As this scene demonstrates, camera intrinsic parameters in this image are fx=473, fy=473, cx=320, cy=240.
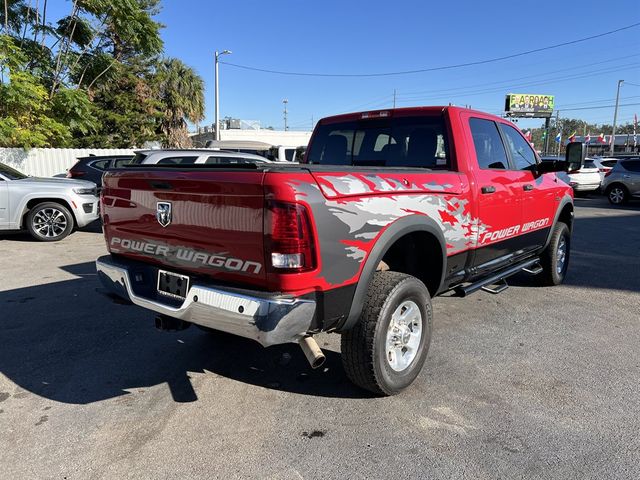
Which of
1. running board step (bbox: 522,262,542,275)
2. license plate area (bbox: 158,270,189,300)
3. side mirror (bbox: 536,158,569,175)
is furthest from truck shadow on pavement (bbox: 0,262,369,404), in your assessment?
side mirror (bbox: 536,158,569,175)

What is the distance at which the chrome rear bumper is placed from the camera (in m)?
2.45

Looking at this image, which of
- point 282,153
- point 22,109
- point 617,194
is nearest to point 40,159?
point 22,109

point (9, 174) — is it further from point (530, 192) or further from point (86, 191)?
point (530, 192)

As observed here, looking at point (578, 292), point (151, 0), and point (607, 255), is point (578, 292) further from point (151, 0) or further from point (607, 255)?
point (151, 0)

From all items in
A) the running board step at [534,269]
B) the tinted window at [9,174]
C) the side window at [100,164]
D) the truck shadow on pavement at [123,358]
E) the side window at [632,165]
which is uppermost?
the side window at [632,165]

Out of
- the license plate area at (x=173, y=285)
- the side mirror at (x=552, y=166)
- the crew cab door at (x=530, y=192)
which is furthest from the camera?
the side mirror at (x=552, y=166)

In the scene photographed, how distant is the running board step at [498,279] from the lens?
4091 millimetres

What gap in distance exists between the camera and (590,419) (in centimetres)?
299

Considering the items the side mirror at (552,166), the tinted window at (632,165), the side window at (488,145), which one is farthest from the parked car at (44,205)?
the tinted window at (632,165)

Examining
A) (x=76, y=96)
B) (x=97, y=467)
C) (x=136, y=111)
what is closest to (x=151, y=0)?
(x=136, y=111)

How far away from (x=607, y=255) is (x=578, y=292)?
2.92m

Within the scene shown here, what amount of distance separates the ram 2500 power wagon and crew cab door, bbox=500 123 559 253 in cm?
29

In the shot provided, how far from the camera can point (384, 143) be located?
4359 mm

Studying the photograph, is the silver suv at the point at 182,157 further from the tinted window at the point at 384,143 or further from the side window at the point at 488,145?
the side window at the point at 488,145
